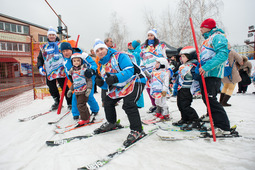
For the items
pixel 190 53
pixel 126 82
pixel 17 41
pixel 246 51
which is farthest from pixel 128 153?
pixel 246 51

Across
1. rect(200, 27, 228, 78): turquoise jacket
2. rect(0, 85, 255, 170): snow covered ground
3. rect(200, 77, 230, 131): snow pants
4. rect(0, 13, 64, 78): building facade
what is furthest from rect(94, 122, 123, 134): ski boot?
rect(0, 13, 64, 78): building facade

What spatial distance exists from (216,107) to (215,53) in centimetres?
86

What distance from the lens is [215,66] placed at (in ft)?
7.25

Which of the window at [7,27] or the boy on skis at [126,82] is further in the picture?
the window at [7,27]

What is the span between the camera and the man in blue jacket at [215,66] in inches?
87.7

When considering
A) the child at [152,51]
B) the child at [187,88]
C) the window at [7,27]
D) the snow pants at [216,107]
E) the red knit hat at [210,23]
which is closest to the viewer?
the snow pants at [216,107]

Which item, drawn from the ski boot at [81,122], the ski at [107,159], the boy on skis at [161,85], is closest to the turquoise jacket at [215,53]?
the boy on skis at [161,85]

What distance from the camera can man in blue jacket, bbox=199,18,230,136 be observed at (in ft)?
7.30

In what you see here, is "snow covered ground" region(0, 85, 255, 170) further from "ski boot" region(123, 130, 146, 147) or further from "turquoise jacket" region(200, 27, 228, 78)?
"turquoise jacket" region(200, 27, 228, 78)

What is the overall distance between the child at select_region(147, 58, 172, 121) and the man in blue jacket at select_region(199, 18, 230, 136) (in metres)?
0.91

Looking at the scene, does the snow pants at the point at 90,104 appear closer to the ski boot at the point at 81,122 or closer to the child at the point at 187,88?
the ski boot at the point at 81,122

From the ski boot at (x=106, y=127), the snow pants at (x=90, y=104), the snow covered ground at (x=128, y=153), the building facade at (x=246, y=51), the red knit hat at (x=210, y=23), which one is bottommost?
the snow covered ground at (x=128, y=153)

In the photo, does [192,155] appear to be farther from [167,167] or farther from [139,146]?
[139,146]

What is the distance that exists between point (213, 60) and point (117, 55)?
4.75ft
